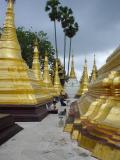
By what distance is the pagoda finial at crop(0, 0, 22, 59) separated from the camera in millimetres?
12512

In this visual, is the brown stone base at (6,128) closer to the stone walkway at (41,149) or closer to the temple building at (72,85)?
the stone walkway at (41,149)

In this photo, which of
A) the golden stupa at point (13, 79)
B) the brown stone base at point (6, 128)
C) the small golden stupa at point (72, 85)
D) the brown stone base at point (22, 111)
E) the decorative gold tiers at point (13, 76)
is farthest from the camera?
the small golden stupa at point (72, 85)

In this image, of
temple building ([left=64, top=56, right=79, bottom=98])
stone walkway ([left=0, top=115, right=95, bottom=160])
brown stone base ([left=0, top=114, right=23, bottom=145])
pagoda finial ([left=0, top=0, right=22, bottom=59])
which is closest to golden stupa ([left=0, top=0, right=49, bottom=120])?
pagoda finial ([left=0, top=0, right=22, bottom=59])

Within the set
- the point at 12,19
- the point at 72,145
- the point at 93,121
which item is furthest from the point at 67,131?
the point at 12,19

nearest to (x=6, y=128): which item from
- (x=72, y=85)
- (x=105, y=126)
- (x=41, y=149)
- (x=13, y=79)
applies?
(x=41, y=149)

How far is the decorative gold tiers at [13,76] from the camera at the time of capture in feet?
36.7

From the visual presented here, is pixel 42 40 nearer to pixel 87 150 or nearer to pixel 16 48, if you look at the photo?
pixel 16 48

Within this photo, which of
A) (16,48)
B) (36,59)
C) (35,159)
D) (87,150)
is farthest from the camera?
(36,59)

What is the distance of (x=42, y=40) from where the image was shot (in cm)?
4731

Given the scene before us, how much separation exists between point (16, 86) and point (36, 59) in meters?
9.40

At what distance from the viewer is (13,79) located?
38.0ft

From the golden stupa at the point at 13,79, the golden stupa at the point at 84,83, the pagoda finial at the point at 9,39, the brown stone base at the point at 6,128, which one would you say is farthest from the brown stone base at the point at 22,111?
the golden stupa at the point at 84,83

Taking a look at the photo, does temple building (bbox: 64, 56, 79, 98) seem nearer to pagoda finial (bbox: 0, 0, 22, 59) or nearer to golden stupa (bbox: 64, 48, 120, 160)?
pagoda finial (bbox: 0, 0, 22, 59)

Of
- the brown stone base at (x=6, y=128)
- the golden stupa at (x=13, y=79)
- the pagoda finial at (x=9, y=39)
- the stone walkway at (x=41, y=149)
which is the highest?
the pagoda finial at (x=9, y=39)
